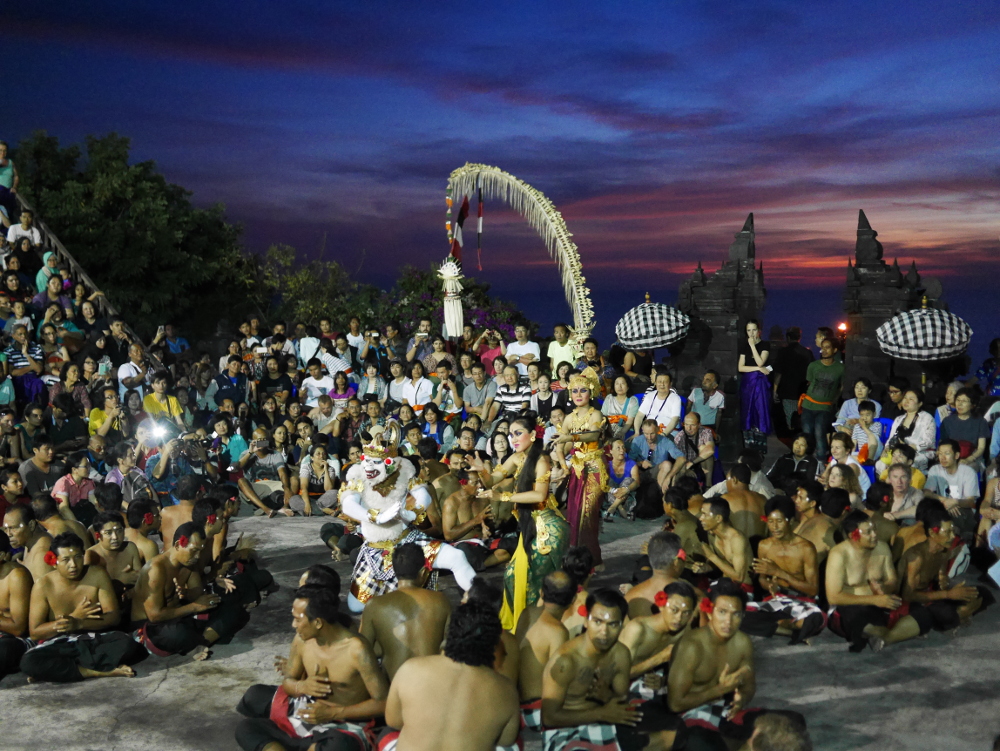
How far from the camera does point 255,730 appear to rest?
552cm

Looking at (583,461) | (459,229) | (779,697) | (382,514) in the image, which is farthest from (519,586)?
(459,229)

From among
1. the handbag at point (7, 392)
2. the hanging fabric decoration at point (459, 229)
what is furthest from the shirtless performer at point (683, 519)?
the hanging fabric decoration at point (459, 229)

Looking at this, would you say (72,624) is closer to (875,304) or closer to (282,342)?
(282,342)

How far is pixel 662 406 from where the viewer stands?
11.0m

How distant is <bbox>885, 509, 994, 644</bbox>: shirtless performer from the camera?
7.32 metres

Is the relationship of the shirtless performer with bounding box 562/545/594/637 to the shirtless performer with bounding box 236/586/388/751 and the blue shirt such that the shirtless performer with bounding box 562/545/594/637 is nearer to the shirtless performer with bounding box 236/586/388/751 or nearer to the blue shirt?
the shirtless performer with bounding box 236/586/388/751

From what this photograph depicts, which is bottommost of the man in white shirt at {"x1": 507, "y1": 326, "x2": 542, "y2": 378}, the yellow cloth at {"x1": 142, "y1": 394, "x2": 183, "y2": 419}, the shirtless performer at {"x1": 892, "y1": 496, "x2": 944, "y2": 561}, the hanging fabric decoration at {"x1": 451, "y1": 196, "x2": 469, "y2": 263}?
the shirtless performer at {"x1": 892, "y1": 496, "x2": 944, "y2": 561}

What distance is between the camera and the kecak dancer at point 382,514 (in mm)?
7164

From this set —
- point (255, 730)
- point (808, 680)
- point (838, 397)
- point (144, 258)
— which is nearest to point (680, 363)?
point (838, 397)

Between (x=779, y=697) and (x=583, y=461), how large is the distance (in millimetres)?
2561

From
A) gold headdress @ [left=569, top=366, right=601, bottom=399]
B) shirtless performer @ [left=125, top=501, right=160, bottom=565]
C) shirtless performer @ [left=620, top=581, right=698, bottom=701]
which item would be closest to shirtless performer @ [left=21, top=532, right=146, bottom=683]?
shirtless performer @ [left=125, top=501, right=160, bottom=565]

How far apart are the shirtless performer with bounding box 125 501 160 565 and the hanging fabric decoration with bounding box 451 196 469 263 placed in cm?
940

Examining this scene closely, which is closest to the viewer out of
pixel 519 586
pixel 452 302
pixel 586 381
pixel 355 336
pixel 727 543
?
pixel 519 586

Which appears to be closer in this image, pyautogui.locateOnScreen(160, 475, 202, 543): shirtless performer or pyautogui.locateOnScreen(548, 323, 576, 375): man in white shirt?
pyautogui.locateOnScreen(160, 475, 202, 543): shirtless performer
